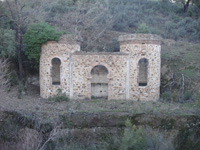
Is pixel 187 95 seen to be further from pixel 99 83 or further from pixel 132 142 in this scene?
pixel 132 142

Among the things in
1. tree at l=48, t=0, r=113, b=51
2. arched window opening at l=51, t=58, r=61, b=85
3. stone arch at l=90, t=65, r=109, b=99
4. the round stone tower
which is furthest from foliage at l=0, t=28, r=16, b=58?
the round stone tower

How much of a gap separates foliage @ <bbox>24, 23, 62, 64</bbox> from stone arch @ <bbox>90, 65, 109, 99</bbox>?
4090 millimetres

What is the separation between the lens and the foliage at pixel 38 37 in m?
16.1

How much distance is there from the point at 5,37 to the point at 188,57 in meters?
16.2

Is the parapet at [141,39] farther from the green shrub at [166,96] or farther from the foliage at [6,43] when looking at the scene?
the foliage at [6,43]

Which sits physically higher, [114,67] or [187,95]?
[114,67]

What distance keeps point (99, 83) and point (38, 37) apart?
5.72 m

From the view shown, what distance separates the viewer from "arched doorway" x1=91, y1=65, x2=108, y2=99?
17703 mm

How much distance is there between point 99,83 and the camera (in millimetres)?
17812

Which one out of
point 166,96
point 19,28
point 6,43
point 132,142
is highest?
point 19,28

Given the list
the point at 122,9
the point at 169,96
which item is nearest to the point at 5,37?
the point at 169,96

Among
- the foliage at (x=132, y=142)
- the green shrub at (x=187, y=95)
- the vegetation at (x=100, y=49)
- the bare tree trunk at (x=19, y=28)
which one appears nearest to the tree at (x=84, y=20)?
the vegetation at (x=100, y=49)

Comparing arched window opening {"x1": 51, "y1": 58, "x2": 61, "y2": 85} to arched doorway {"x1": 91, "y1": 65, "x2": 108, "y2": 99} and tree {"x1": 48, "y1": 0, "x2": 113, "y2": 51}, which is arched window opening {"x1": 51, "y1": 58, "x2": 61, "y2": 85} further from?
tree {"x1": 48, "y1": 0, "x2": 113, "y2": 51}

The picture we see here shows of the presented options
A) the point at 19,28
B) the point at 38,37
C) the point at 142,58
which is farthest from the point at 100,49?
the point at 38,37
